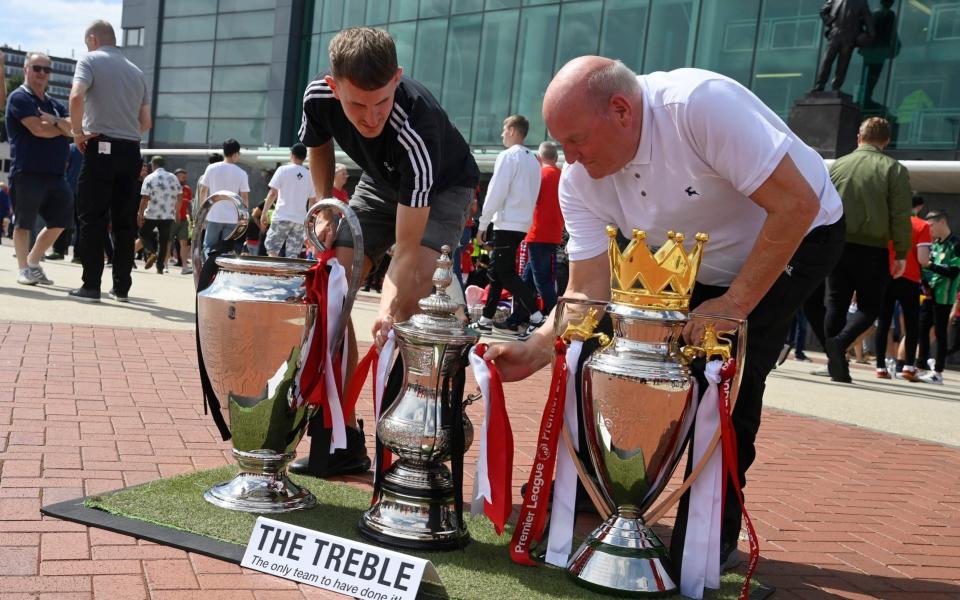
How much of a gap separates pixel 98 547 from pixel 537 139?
1895 cm

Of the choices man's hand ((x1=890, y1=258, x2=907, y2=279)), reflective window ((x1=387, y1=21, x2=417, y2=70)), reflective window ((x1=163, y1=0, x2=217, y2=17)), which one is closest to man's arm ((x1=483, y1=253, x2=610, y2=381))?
man's hand ((x1=890, y1=258, x2=907, y2=279))

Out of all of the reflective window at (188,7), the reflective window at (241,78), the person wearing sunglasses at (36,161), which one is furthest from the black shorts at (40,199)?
the reflective window at (188,7)

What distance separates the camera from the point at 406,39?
82.4 ft

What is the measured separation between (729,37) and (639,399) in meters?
17.0

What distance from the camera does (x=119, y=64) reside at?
25.1ft

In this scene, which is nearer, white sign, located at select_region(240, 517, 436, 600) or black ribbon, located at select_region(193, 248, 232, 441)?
white sign, located at select_region(240, 517, 436, 600)

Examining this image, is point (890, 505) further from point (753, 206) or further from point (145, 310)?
point (145, 310)

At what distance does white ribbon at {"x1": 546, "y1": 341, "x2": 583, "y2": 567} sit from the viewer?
8.91ft

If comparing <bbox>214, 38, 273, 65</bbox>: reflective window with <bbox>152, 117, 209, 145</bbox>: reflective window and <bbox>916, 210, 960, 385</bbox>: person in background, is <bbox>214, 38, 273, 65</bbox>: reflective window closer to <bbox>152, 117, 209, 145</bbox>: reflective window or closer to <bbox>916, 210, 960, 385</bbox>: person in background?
<bbox>152, 117, 209, 145</bbox>: reflective window

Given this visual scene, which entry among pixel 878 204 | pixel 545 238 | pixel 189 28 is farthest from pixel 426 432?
pixel 189 28

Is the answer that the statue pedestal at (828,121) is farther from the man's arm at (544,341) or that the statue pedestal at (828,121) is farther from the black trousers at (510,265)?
the man's arm at (544,341)

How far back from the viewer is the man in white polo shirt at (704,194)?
2697 millimetres

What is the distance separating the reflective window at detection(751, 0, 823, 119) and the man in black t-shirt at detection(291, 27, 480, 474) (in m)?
14.2

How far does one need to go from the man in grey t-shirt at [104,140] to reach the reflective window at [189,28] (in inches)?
1019
